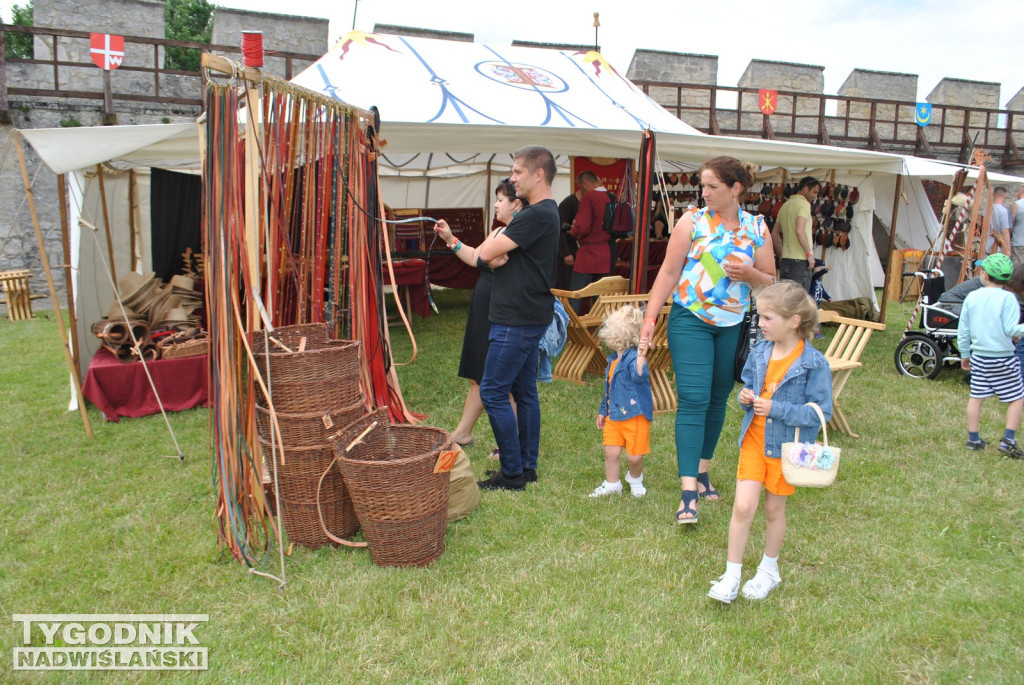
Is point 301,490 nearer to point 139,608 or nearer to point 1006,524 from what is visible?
point 139,608

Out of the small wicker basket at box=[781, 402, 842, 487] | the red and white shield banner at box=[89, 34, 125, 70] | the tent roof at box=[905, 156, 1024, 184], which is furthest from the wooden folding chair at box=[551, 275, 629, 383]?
the red and white shield banner at box=[89, 34, 125, 70]

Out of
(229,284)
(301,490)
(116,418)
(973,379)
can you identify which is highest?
(229,284)

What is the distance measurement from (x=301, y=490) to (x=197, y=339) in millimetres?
3047

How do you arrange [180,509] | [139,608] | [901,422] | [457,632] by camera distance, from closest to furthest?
[457,632] → [139,608] → [180,509] → [901,422]

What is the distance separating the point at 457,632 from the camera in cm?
228

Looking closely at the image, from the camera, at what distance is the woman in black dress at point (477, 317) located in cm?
316

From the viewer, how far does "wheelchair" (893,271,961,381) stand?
18.6 ft

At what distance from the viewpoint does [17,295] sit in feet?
30.1

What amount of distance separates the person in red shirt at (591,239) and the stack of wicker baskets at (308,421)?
3840mm

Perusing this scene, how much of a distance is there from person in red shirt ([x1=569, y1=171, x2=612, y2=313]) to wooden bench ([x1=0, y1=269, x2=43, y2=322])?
289 inches

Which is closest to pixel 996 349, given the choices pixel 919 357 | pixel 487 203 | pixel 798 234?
pixel 919 357

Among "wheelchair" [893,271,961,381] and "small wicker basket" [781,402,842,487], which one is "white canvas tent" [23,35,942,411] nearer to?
"wheelchair" [893,271,961,381]

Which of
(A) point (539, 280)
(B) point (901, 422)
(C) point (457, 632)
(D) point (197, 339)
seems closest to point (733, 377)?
(A) point (539, 280)

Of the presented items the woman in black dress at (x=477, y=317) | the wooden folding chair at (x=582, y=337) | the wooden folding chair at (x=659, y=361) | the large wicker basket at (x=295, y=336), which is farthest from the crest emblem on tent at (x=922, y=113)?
the large wicker basket at (x=295, y=336)
